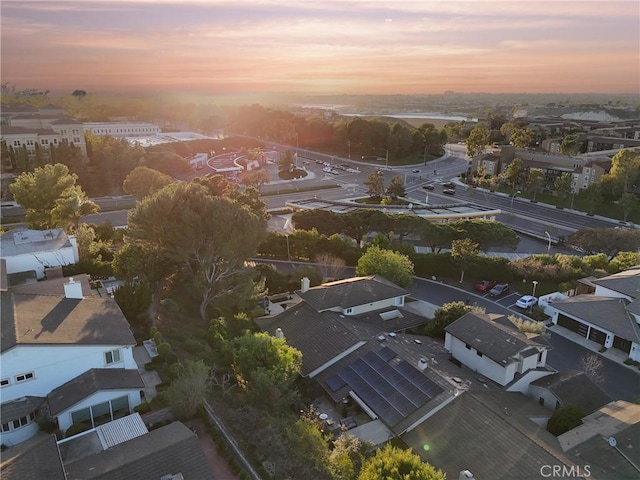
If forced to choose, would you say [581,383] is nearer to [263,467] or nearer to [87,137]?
[263,467]

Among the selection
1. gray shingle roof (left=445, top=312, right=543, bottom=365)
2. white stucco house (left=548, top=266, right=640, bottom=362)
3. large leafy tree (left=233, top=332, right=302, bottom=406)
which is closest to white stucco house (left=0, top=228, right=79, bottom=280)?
large leafy tree (left=233, top=332, right=302, bottom=406)

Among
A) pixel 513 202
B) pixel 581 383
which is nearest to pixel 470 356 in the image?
pixel 581 383

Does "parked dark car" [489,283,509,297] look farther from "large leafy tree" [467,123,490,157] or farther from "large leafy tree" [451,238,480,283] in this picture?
"large leafy tree" [467,123,490,157]

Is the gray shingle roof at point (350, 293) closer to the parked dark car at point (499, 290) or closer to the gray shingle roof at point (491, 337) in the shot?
the gray shingle roof at point (491, 337)

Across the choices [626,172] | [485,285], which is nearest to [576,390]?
[485,285]

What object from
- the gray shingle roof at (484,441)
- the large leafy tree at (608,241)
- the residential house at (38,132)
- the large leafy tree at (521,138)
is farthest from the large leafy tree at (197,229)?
the large leafy tree at (521,138)
